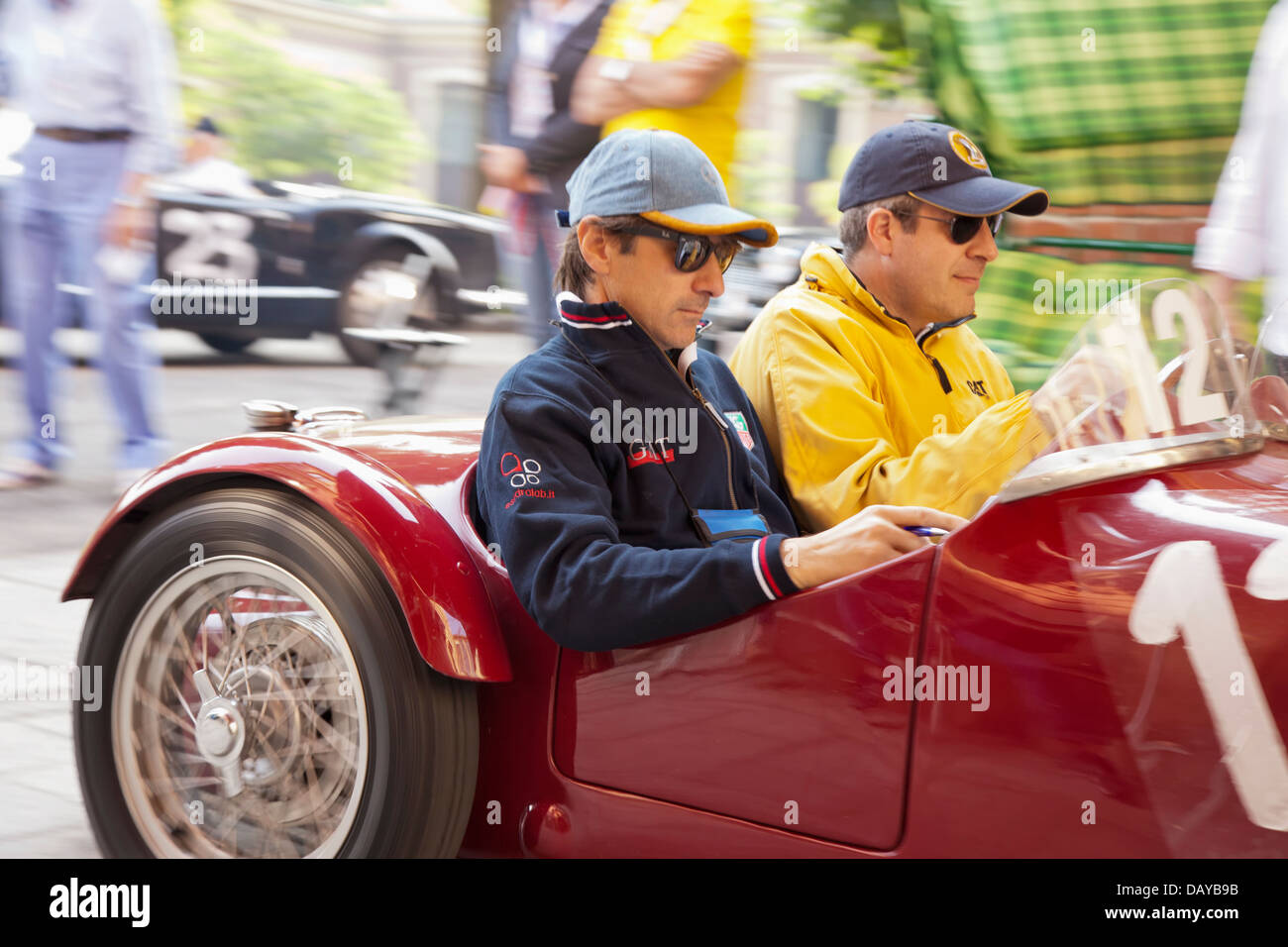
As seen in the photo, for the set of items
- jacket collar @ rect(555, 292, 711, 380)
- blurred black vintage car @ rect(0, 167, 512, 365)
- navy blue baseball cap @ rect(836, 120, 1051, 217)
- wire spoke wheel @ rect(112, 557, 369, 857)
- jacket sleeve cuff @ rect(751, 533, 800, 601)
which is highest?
blurred black vintage car @ rect(0, 167, 512, 365)

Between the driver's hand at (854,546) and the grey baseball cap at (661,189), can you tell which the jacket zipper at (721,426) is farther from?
the driver's hand at (854,546)

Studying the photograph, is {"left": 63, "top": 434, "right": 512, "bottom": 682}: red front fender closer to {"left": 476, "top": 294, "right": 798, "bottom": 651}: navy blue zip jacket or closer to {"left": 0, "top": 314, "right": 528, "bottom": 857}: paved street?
{"left": 476, "top": 294, "right": 798, "bottom": 651}: navy blue zip jacket

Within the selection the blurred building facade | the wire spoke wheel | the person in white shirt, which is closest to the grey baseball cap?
the wire spoke wheel

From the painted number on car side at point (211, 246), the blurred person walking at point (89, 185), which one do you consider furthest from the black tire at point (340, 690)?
the painted number on car side at point (211, 246)

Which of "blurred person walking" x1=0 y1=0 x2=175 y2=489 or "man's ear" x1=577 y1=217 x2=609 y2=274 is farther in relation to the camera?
"blurred person walking" x1=0 y1=0 x2=175 y2=489

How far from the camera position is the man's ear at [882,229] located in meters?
2.88

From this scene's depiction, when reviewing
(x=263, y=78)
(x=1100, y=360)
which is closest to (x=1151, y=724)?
(x=1100, y=360)

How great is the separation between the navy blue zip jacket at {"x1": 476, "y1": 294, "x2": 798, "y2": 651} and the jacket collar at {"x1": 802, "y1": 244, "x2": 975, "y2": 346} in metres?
0.45

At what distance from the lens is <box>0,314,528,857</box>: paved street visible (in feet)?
10.2

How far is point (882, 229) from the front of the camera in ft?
9.49

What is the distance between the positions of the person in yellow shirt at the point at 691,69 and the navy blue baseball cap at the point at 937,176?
1.64 meters

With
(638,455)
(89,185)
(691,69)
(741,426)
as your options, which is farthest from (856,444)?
(89,185)
